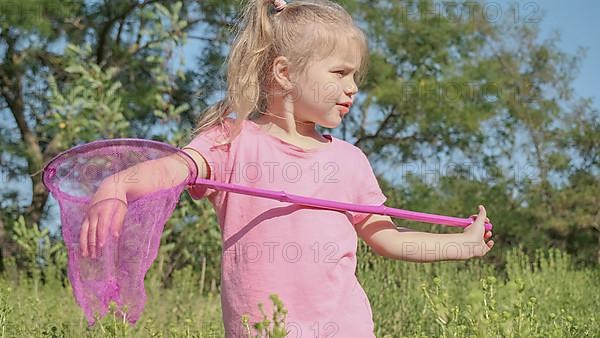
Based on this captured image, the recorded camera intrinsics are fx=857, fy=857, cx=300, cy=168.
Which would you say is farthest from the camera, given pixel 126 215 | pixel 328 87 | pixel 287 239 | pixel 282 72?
pixel 282 72

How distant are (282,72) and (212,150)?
34 centimetres

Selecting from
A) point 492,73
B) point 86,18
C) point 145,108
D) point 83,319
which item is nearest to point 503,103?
point 492,73

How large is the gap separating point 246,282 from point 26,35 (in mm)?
9718

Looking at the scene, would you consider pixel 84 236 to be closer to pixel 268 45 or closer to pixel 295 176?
pixel 295 176

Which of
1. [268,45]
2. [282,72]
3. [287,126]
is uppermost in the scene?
[268,45]

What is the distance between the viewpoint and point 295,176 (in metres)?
2.36

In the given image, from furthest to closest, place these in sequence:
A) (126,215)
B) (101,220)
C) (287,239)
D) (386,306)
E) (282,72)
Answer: (386,306) → (282,72) → (287,239) → (126,215) → (101,220)

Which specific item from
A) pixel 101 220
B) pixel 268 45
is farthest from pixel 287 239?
pixel 268 45

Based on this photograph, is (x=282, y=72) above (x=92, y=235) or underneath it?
above

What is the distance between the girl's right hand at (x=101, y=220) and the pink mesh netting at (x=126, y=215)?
12 cm

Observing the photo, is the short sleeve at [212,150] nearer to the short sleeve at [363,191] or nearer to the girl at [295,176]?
the girl at [295,176]

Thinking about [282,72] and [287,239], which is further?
[282,72]

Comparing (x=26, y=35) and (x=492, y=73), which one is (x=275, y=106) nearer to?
(x=26, y=35)

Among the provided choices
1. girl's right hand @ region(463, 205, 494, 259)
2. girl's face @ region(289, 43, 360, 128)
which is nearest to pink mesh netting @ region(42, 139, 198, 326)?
girl's face @ region(289, 43, 360, 128)
